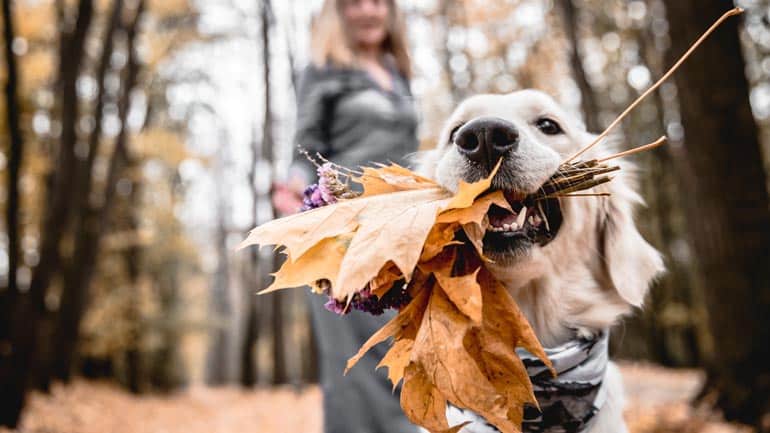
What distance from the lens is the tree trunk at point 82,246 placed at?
8.52 m

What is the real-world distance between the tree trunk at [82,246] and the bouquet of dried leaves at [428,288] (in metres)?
8.30

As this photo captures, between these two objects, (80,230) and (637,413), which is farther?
(80,230)

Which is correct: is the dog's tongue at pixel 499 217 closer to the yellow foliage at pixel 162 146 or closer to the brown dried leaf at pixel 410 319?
the brown dried leaf at pixel 410 319

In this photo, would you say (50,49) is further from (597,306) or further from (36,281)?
(597,306)

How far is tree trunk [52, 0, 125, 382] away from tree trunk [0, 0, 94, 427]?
2.13m

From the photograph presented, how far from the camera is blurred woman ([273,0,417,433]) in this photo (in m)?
2.71

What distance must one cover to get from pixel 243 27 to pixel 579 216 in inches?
566

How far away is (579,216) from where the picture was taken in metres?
2.04

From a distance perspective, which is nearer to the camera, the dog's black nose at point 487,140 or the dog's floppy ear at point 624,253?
the dog's black nose at point 487,140

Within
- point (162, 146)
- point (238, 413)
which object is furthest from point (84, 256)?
point (238, 413)

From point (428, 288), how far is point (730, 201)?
413 centimetres

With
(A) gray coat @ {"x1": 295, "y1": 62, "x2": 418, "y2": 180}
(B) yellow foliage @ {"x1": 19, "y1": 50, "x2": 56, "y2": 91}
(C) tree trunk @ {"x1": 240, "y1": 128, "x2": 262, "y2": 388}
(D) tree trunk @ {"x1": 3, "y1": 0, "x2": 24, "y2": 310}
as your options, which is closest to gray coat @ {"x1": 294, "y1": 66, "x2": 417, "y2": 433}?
(A) gray coat @ {"x1": 295, "y1": 62, "x2": 418, "y2": 180}

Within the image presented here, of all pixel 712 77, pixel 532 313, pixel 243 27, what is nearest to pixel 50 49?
pixel 243 27

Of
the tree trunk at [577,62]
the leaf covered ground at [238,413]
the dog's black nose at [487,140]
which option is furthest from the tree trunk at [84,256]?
the dog's black nose at [487,140]
